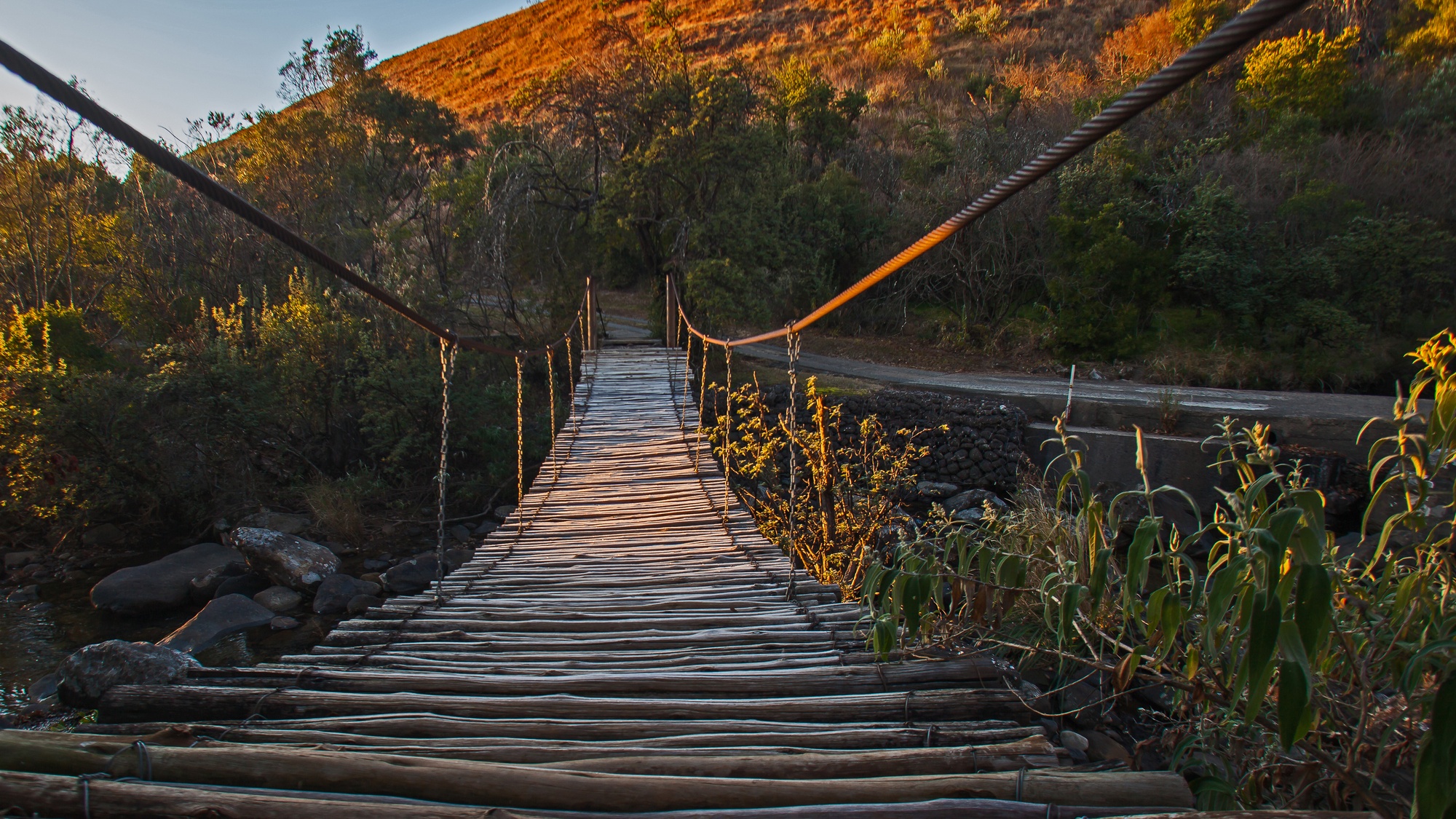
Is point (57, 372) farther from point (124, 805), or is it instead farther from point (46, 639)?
point (124, 805)

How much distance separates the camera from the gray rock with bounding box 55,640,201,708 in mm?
3641

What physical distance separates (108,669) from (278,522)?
3394 mm

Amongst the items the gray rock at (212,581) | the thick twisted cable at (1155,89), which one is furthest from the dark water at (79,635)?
the thick twisted cable at (1155,89)

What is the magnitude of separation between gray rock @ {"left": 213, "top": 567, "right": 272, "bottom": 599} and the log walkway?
4.28 m

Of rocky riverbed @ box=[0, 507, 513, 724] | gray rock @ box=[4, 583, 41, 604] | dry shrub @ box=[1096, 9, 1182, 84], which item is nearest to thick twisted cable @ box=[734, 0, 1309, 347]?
rocky riverbed @ box=[0, 507, 513, 724]

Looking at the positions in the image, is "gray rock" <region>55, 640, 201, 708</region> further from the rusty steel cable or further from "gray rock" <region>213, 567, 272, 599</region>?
the rusty steel cable

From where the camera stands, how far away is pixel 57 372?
645 centimetres

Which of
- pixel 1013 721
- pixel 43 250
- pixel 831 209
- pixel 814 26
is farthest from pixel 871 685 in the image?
pixel 814 26

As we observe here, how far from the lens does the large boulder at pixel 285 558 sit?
583 cm

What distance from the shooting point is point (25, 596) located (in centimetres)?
568

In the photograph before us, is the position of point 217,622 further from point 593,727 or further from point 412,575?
point 593,727

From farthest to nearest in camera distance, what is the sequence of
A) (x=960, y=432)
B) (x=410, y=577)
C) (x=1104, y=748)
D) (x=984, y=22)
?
1. (x=984, y=22)
2. (x=960, y=432)
3. (x=410, y=577)
4. (x=1104, y=748)

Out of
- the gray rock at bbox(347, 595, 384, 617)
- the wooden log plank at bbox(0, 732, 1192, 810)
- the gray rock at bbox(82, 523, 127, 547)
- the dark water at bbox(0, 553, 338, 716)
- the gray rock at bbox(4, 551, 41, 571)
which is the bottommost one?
the dark water at bbox(0, 553, 338, 716)

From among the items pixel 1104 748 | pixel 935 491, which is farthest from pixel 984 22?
pixel 1104 748
